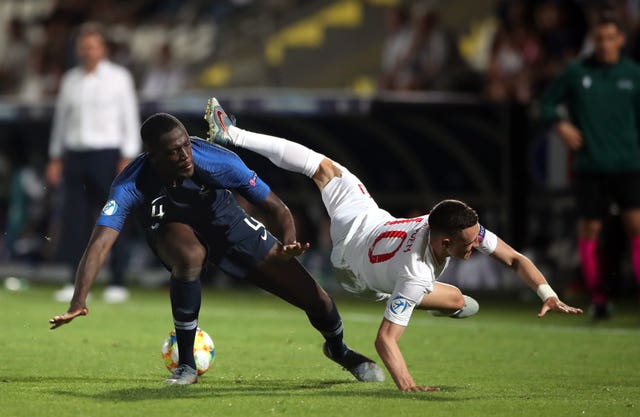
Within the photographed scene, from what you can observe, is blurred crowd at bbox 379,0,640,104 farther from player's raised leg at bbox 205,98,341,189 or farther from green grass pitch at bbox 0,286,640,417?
player's raised leg at bbox 205,98,341,189

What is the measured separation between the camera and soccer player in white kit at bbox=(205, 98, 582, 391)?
24.9ft

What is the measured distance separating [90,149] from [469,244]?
7152 millimetres

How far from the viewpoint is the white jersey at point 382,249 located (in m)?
7.66

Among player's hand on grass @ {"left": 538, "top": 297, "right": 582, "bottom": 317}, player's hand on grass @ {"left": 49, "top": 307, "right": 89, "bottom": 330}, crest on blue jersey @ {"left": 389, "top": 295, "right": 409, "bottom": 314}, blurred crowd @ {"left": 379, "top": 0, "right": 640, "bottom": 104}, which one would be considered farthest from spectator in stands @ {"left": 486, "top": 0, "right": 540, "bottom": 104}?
player's hand on grass @ {"left": 49, "top": 307, "right": 89, "bottom": 330}

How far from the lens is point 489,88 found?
52.2 feet

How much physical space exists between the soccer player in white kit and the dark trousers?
5493 mm

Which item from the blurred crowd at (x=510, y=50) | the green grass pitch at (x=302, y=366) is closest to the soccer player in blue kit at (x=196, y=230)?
the green grass pitch at (x=302, y=366)

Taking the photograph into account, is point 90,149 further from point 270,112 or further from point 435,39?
point 435,39

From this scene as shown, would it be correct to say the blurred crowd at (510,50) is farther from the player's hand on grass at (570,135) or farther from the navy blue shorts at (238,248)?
the navy blue shorts at (238,248)

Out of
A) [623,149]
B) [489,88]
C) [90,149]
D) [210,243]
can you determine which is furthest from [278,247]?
[489,88]

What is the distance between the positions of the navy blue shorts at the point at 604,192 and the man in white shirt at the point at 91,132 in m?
4.45

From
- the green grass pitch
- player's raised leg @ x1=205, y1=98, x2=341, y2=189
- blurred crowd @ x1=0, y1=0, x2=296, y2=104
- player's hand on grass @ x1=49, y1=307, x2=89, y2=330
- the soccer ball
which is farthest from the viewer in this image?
blurred crowd @ x1=0, y1=0, x2=296, y2=104

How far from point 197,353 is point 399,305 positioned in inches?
57.1

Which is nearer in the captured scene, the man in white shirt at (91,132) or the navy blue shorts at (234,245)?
the navy blue shorts at (234,245)
